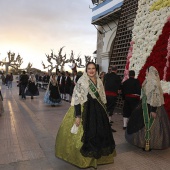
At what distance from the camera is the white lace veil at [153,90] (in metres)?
4.23

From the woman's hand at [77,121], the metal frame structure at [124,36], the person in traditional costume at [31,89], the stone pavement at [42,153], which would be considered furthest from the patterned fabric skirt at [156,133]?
the person in traditional costume at [31,89]

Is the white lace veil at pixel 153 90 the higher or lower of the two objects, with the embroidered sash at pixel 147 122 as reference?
higher

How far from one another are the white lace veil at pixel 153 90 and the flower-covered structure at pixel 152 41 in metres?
1.75

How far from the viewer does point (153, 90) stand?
4.29 metres

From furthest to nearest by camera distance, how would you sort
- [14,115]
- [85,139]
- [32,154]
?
[14,115] → [32,154] → [85,139]

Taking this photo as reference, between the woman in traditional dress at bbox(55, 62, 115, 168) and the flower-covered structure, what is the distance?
290cm

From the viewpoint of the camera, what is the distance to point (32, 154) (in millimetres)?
4109

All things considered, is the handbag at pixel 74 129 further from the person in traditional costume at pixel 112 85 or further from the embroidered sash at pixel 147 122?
the person in traditional costume at pixel 112 85

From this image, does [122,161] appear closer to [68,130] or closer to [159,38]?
[68,130]

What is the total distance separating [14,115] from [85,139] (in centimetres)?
499

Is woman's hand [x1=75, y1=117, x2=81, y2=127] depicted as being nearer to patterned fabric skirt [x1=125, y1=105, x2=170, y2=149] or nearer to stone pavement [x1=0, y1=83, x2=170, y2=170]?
stone pavement [x1=0, y1=83, x2=170, y2=170]

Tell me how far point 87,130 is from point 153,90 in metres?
1.59

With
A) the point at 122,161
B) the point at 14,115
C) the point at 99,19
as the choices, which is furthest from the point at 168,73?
the point at 99,19

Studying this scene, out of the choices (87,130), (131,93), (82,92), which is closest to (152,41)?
(131,93)
